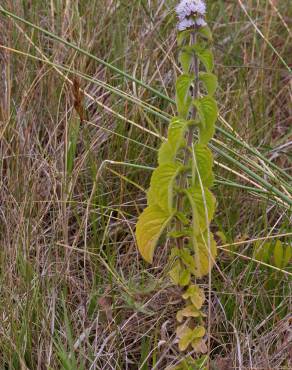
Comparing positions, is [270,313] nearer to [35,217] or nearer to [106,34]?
[35,217]

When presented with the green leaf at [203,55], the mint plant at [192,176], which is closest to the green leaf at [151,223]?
the mint plant at [192,176]

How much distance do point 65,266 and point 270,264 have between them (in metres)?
0.46

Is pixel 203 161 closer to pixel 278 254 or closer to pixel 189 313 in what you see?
pixel 189 313

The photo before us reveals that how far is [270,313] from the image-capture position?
62.8 inches

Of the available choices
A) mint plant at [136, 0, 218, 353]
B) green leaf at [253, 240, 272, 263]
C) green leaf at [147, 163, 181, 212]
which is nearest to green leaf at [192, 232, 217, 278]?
mint plant at [136, 0, 218, 353]

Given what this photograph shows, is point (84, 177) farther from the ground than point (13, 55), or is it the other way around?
point (13, 55)

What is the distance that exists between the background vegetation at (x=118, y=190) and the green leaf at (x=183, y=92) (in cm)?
37

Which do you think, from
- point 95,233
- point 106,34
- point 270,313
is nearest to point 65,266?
point 95,233

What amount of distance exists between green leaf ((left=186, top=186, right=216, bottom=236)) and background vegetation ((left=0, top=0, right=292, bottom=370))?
22 cm

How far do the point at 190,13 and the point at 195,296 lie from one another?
520 millimetres

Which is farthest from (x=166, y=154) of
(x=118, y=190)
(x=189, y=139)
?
(x=118, y=190)

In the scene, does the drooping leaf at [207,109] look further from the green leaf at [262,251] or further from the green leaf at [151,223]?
the green leaf at [262,251]

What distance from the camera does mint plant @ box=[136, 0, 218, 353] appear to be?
1.23m

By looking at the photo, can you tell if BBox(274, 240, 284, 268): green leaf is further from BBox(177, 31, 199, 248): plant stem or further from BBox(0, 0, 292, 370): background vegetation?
BBox(177, 31, 199, 248): plant stem
